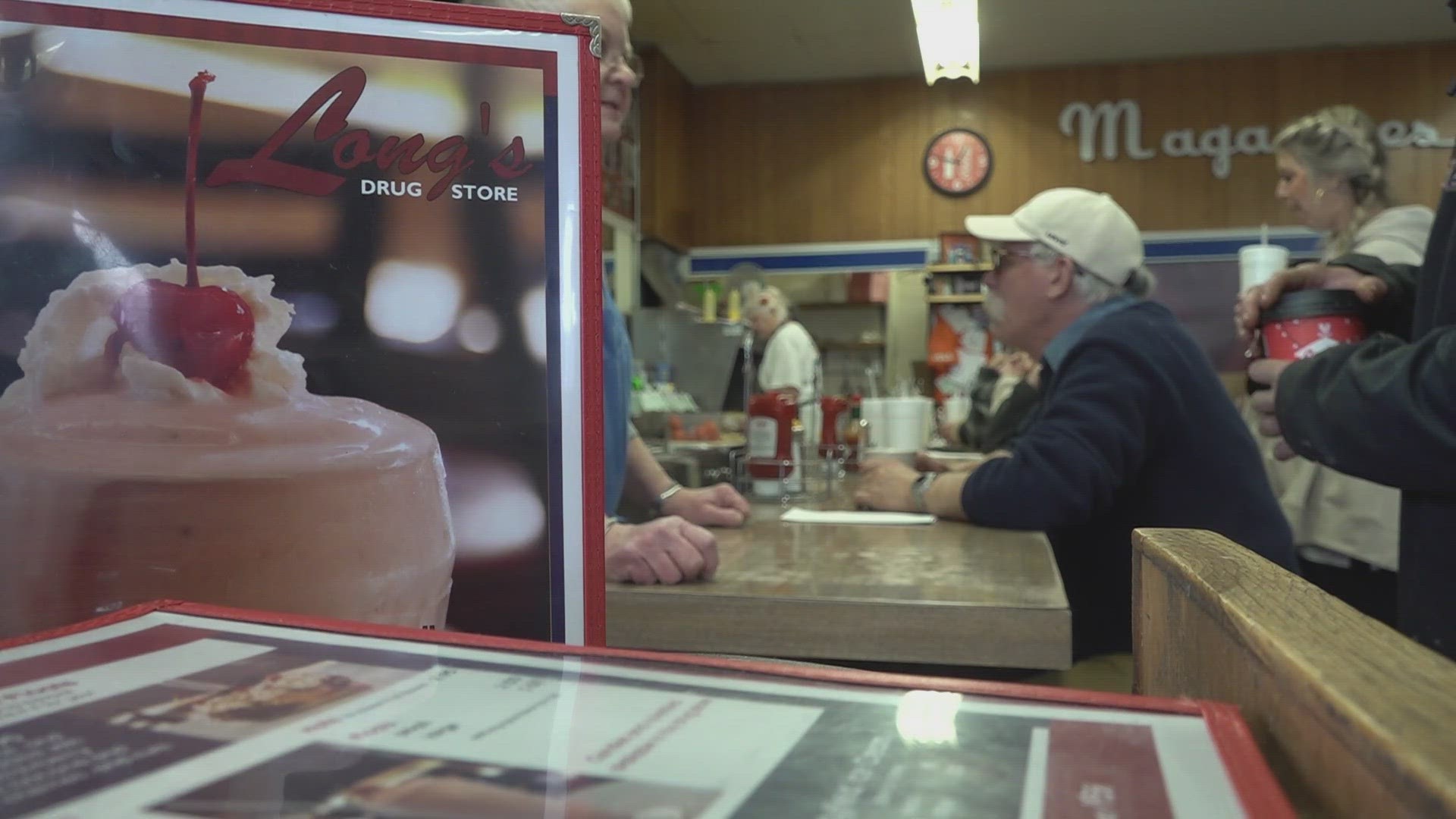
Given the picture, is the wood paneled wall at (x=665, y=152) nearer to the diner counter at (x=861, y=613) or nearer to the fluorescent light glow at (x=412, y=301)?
the diner counter at (x=861, y=613)

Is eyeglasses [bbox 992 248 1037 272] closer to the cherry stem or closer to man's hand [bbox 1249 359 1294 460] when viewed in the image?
man's hand [bbox 1249 359 1294 460]

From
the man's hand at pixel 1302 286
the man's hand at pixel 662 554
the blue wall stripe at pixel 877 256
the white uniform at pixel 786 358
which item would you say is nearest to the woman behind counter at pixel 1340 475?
the man's hand at pixel 1302 286

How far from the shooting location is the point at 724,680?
1.10 feet

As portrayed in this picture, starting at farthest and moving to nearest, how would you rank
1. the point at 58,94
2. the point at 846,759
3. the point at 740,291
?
the point at 740,291, the point at 58,94, the point at 846,759

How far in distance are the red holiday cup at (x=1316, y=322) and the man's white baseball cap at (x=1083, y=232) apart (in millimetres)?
1010

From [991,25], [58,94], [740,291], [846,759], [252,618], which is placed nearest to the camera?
[846,759]

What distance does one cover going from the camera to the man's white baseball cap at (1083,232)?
2195mm

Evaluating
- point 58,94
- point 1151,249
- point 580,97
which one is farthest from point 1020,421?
point 1151,249

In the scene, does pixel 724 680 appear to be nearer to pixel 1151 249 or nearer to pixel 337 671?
pixel 337 671

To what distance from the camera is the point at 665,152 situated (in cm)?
679

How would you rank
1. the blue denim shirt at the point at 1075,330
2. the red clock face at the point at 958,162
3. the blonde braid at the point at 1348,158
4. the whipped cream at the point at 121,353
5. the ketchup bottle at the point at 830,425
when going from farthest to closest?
the red clock face at the point at 958,162
the blonde braid at the point at 1348,158
the ketchup bottle at the point at 830,425
the blue denim shirt at the point at 1075,330
the whipped cream at the point at 121,353

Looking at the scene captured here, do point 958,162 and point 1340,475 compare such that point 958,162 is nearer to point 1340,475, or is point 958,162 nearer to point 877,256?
point 877,256

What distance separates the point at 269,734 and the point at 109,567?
1.09 feet

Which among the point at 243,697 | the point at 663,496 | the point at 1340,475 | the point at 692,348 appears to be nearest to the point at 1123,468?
the point at 663,496
